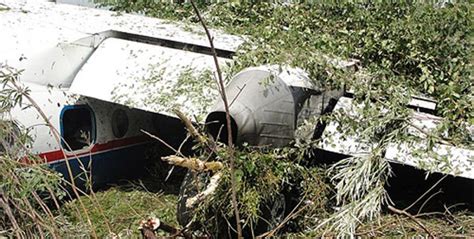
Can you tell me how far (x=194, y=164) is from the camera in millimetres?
6215

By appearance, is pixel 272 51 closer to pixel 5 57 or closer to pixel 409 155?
pixel 409 155

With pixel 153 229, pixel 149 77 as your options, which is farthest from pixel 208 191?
pixel 149 77

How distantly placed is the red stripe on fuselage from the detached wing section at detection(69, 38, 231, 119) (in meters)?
0.74

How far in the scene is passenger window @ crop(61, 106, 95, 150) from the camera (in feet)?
27.1

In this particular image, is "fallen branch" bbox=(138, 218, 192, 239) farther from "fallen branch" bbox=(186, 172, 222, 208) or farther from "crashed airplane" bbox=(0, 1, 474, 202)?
"crashed airplane" bbox=(0, 1, 474, 202)

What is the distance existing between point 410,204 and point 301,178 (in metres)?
1.33

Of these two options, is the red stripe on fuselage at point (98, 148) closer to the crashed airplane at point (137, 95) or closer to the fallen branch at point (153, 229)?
the crashed airplane at point (137, 95)

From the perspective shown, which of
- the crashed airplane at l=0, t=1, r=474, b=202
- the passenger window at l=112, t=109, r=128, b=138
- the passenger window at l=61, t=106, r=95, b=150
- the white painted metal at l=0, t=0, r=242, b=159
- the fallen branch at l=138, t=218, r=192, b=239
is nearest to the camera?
the fallen branch at l=138, t=218, r=192, b=239

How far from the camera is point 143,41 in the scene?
8.94 metres

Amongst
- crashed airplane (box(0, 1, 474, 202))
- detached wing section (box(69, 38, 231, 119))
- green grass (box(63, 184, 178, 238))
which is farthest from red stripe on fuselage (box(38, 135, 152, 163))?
detached wing section (box(69, 38, 231, 119))

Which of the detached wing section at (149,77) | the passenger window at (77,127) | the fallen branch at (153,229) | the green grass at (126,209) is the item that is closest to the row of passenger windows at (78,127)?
the passenger window at (77,127)

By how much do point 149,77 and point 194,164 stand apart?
233 cm

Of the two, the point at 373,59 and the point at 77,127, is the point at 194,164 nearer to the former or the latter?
the point at 77,127

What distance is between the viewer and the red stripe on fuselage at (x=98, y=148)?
783cm
